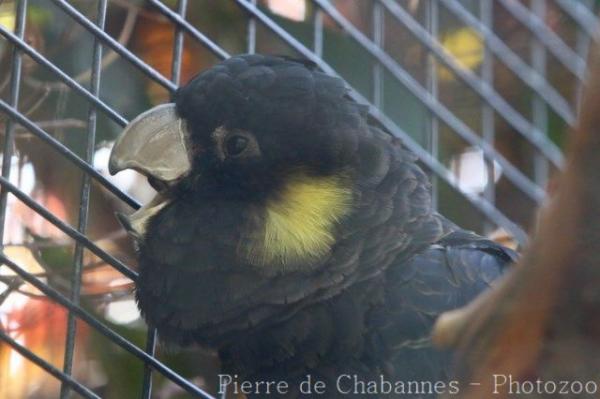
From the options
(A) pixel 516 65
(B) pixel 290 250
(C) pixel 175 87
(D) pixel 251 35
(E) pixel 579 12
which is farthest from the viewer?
(E) pixel 579 12

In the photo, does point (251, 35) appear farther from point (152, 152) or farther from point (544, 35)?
point (544, 35)

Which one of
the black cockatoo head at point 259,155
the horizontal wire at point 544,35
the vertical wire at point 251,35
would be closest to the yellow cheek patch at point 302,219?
the black cockatoo head at point 259,155

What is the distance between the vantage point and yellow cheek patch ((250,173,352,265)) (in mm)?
945

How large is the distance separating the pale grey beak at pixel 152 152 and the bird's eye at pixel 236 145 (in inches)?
1.6

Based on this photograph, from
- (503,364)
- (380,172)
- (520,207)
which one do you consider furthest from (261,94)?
(520,207)

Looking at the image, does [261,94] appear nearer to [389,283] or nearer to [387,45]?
[389,283]

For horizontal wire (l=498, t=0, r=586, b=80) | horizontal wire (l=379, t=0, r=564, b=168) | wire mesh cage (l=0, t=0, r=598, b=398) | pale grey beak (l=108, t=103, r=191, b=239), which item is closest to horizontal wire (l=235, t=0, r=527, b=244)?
wire mesh cage (l=0, t=0, r=598, b=398)

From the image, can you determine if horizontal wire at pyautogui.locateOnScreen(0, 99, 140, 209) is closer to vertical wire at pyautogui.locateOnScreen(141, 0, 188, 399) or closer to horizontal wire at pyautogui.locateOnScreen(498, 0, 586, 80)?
vertical wire at pyautogui.locateOnScreen(141, 0, 188, 399)

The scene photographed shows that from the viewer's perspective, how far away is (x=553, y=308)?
517 mm

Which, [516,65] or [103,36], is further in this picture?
[516,65]

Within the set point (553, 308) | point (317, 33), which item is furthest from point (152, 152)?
point (553, 308)

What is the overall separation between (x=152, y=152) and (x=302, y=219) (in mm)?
149

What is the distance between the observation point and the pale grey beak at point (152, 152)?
3.12ft

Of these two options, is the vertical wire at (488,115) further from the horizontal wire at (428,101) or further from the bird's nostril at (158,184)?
the bird's nostril at (158,184)
